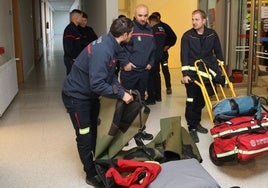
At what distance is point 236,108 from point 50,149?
6.66ft

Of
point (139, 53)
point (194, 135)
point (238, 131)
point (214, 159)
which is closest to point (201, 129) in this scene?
point (194, 135)

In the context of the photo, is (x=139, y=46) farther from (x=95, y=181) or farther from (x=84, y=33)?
(x=95, y=181)

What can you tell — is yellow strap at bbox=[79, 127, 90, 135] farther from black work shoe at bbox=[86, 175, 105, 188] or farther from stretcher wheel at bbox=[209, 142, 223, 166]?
stretcher wheel at bbox=[209, 142, 223, 166]

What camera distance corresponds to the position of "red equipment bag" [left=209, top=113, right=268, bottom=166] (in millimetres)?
2973

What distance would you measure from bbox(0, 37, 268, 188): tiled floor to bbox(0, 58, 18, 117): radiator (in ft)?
0.47

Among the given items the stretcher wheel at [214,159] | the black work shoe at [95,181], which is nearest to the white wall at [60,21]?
the stretcher wheel at [214,159]

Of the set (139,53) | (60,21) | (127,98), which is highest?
(60,21)

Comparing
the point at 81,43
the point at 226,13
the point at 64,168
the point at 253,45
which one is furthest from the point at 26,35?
the point at 64,168

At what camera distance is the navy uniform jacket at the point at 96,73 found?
271 cm

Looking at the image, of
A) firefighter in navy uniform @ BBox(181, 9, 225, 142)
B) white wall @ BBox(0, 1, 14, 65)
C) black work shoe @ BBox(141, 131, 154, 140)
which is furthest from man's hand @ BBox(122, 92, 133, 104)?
white wall @ BBox(0, 1, 14, 65)

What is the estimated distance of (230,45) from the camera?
7.26m

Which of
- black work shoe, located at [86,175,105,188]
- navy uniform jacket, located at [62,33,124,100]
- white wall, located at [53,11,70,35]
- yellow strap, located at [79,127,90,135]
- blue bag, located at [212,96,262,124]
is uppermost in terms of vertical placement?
white wall, located at [53,11,70,35]

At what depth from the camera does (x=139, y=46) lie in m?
4.30

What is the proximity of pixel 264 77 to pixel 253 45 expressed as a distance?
1.38 metres
